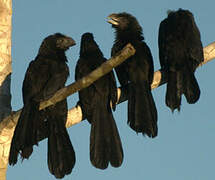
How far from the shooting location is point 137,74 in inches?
309

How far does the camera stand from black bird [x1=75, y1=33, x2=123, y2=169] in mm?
6570

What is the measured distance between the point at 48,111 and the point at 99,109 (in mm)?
769

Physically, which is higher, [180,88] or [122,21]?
[122,21]

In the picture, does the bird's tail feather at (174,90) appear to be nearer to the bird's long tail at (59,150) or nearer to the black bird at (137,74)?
the black bird at (137,74)

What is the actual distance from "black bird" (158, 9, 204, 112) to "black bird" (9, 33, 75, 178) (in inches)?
67.0

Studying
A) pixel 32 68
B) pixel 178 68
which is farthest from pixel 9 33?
pixel 178 68

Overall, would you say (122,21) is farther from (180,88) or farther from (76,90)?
(76,90)

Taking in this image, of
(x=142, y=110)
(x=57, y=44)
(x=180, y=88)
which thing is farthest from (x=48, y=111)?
(x=180, y=88)

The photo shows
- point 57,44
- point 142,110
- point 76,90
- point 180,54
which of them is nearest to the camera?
point 76,90

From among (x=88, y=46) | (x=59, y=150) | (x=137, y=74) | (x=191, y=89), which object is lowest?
(x=59, y=150)

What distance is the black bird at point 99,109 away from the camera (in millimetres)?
6570

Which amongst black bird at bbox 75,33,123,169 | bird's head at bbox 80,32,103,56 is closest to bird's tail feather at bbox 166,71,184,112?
black bird at bbox 75,33,123,169

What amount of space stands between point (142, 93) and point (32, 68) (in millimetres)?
1752

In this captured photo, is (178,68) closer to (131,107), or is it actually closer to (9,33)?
(131,107)
